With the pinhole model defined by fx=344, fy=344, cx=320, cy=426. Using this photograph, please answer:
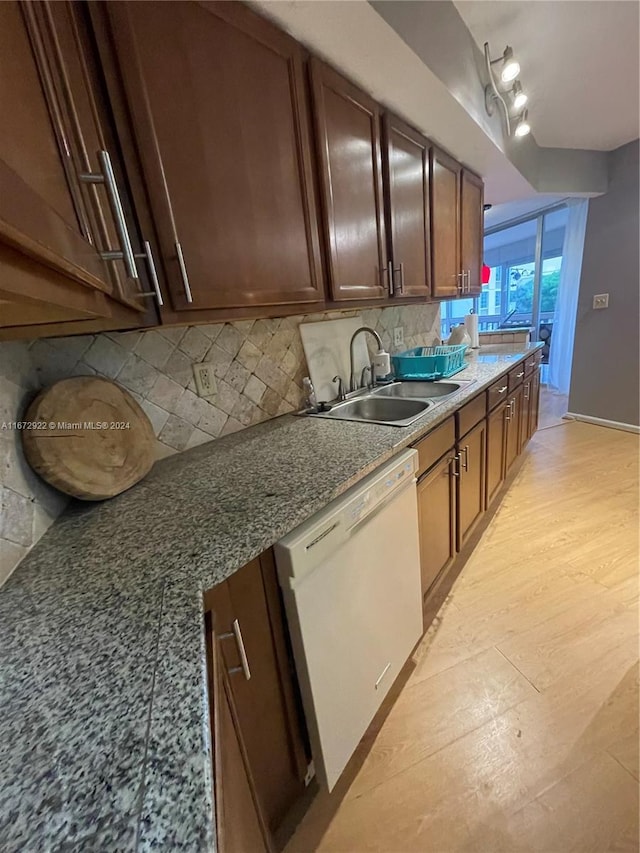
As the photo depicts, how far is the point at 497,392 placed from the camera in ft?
6.49

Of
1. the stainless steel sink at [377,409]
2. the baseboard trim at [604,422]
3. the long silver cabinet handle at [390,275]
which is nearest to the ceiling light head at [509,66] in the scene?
the long silver cabinet handle at [390,275]

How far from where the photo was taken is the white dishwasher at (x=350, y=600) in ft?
2.58

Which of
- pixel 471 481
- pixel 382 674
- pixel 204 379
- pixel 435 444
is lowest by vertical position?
pixel 382 674

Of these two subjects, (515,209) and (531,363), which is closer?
(531,363)

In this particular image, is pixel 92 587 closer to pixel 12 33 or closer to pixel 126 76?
pixel 12 33

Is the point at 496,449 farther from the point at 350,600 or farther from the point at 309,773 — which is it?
the point at 309,773

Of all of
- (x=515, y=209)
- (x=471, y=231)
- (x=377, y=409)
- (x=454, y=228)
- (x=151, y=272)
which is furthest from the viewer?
(x=515, y=209)

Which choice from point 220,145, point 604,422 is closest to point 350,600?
point 220,145

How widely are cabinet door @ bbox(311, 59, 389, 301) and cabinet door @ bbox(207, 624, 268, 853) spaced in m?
1.19

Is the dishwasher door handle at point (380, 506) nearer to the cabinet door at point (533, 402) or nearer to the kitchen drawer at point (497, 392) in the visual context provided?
the kitchen drawer at point (497, 392)

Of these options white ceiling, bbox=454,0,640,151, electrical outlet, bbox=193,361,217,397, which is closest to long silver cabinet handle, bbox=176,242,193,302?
electrical outlet, bbox=193,361,217,397

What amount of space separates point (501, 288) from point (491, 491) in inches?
181

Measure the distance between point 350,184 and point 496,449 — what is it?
1622 millimetres

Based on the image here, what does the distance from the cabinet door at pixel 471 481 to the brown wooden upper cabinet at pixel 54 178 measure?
1.45 meters
